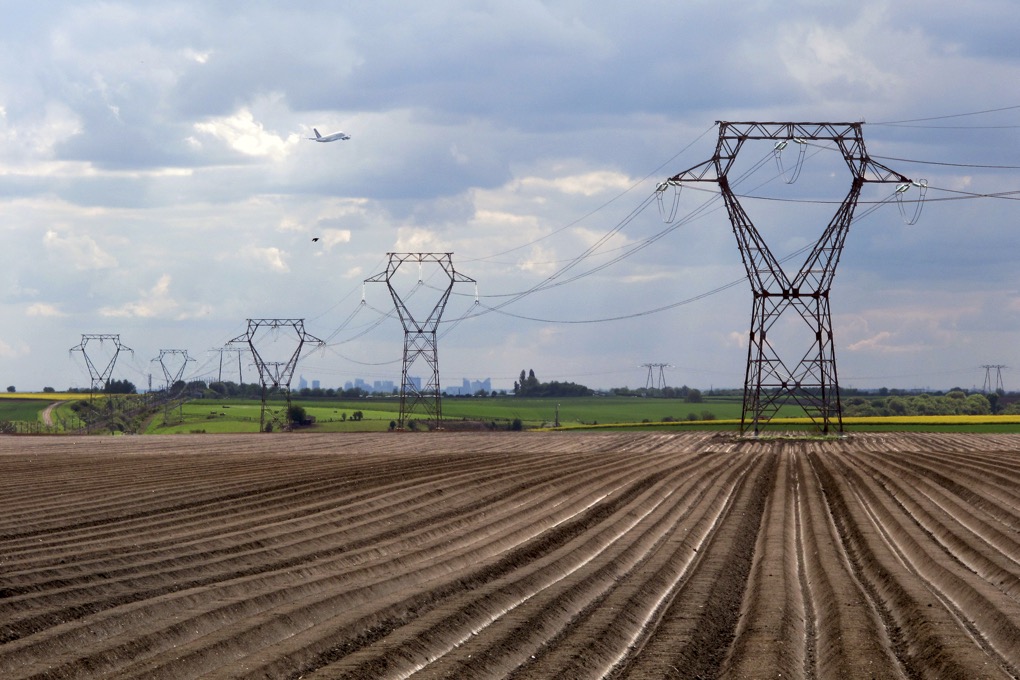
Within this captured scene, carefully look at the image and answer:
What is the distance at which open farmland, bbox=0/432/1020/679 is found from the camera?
16.2m

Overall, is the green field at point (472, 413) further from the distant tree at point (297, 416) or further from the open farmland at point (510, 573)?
the open farmland at point (510, 573)

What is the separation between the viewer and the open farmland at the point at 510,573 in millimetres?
16203

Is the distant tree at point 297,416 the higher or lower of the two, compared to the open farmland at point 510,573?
higher

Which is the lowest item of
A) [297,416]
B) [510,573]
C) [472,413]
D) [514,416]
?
[510,573]

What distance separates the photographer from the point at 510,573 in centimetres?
2347

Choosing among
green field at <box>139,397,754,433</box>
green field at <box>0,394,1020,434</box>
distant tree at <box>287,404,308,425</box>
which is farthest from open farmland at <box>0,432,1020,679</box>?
distant tree at <box>287,404,308,425</box>

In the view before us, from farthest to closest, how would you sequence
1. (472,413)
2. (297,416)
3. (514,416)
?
(472,413), (514,416), (297,416)

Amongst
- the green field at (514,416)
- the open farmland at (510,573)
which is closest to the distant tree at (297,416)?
the green field at (514,416)

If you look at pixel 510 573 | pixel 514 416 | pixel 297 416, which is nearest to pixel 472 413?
pixel 514 416

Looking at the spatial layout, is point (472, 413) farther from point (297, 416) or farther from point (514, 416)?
point (297, 416)

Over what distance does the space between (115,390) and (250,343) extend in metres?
95.2

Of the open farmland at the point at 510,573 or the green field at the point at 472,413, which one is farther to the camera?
the green field at the point at 472,413

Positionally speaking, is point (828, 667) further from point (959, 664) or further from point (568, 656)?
point (568, 656)

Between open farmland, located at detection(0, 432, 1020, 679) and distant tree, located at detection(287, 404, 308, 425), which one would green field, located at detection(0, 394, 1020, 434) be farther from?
open farmland, located at detection(0, 432, 1020, 679)
